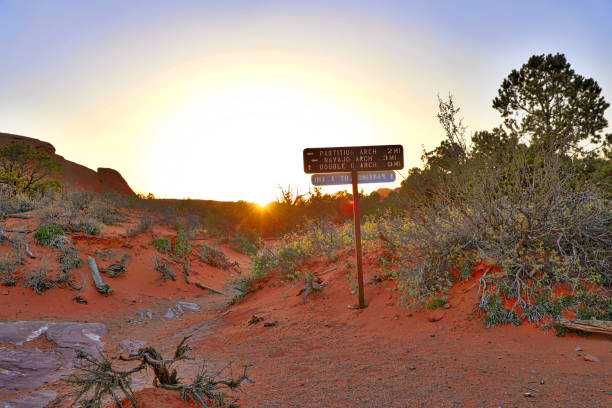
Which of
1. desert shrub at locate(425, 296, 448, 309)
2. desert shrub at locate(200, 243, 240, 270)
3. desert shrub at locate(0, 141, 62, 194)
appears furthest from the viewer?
desert shrub at locate(0, 141, 62, 194)

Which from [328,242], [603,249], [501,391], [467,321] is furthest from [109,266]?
[603,249]

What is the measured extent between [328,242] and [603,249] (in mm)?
5689

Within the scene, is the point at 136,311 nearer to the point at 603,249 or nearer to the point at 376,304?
the point at 376,304

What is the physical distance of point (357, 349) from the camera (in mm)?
4598

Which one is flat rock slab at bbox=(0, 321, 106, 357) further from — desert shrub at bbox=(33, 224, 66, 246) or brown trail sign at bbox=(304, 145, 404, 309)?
brown trail sign at bbox=(304, 145, 404, 309)

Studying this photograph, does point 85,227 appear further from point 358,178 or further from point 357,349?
point 357,349

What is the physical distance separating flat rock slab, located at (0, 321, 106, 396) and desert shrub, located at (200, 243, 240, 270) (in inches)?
288

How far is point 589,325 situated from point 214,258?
12.9 metres

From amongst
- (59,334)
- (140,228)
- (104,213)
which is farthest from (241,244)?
(59,334)

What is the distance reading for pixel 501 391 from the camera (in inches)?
117

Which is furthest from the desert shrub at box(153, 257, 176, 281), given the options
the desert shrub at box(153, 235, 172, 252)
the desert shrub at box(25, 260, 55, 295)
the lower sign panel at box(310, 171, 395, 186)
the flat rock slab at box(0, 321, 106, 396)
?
the lower sign panel at box(310, 171, 395, 186)

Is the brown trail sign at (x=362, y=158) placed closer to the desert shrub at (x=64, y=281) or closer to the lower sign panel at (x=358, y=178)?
the lower sign panel at (x=358, y=178)

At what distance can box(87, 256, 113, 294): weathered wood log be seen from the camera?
916cm

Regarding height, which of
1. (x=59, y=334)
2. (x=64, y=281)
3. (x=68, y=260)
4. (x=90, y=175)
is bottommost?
(x=59, y=334)
